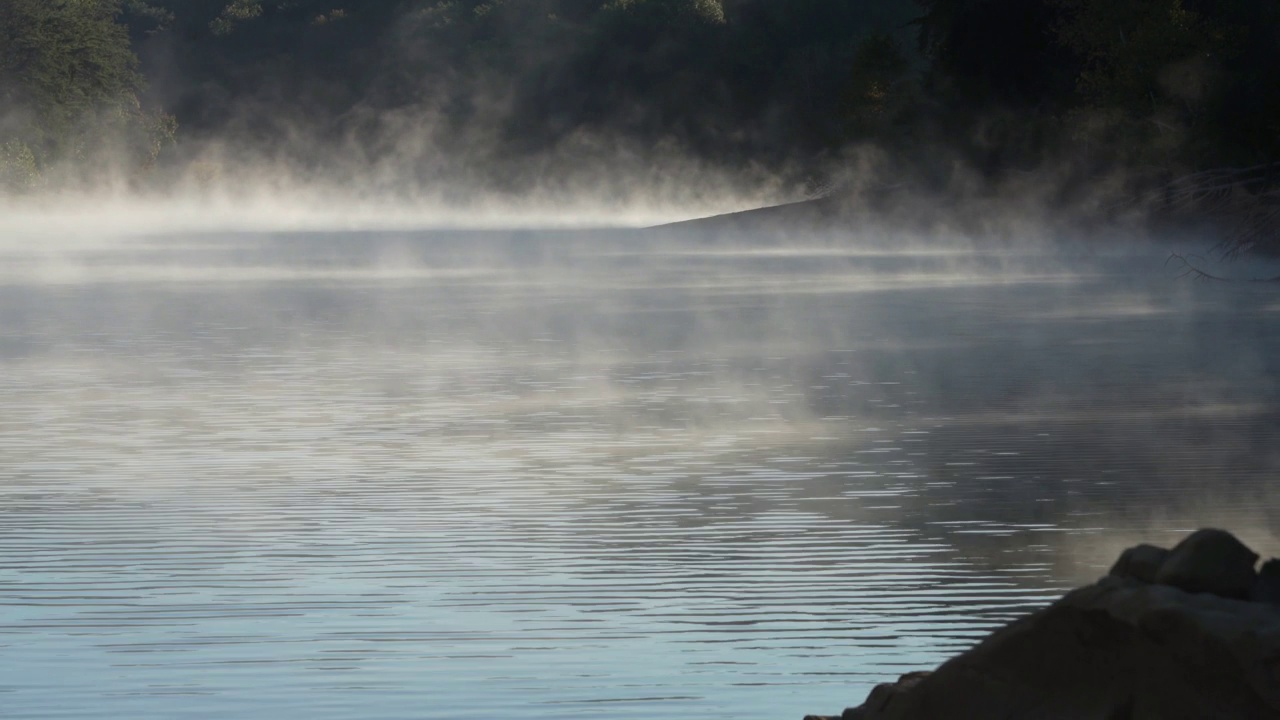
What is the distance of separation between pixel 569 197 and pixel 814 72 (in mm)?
16223

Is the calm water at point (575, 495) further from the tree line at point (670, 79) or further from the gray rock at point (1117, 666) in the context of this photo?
the tree line at point (670, 79)

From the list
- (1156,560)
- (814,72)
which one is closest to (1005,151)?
(814,72)

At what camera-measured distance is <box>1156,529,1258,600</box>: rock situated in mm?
4340

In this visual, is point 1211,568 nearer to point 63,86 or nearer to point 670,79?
point 63,86

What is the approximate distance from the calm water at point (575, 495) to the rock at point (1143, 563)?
125cm

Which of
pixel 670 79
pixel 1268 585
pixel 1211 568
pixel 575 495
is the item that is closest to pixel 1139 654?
pixel 1211 568

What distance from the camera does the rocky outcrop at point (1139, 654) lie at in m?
4.12

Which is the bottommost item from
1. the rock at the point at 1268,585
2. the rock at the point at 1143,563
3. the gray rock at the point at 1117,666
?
the gray rock at the point at 1117,666

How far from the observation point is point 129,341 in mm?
18062

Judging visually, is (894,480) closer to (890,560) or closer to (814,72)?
(890,560)

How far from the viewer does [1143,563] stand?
14.7ft

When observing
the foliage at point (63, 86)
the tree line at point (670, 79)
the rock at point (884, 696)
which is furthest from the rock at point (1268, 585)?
the foliage at point (63, 86)

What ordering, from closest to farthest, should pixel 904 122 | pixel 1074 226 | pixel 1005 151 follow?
1. pixel 1074 226
2. pixel 1005 151
3. pixel 904 122

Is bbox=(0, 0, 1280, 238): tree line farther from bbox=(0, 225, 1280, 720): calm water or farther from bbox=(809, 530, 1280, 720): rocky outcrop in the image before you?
bbox=(809, 530, 1280, 720): rocky outcrop
